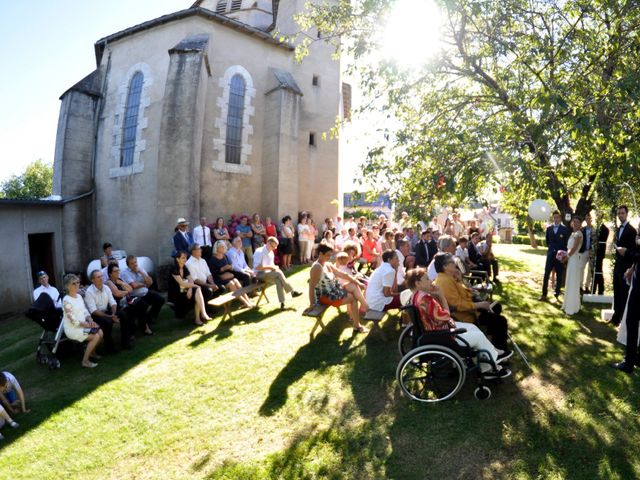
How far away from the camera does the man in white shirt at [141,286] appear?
303 inches

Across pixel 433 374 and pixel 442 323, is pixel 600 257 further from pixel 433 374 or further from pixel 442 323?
pixel 433 374

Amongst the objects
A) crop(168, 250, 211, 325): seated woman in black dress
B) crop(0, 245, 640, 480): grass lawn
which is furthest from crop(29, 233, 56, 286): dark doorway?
crop(168, 250, 211, 325): seated woman in black dress

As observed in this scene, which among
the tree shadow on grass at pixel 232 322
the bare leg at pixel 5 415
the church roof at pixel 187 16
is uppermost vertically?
the church roof at pixel 187 16

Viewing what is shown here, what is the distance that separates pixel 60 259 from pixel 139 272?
883 cm

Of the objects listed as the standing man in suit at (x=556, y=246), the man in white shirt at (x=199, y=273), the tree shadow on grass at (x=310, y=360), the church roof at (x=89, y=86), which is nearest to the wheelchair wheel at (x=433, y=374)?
the tree shadow on grass at (x=310, y=360)

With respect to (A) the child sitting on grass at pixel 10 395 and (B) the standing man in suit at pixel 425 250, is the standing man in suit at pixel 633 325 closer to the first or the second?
(B) the standing man in suit at pixel 425 250

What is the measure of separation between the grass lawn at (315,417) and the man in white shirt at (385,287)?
568 mm

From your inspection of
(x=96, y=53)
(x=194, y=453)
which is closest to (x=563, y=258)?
(x=194, y=453)

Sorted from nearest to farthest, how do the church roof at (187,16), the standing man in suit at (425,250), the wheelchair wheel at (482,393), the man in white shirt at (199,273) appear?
the wheelchair wheel at (482,393) → the man in white shirt at (199,273) → the standing man in suit at (425,250) → the church roof at (187,16)

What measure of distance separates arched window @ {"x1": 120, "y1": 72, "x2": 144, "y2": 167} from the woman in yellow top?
13949 mm

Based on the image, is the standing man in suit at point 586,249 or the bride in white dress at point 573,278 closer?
the bride in white dress at point 573,278

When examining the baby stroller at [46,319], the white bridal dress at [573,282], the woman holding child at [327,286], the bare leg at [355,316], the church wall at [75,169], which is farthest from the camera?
the church wall at [75,169]

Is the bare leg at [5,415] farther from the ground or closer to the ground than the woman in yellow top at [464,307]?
closer to the ground

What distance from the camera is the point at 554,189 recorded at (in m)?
8.19
